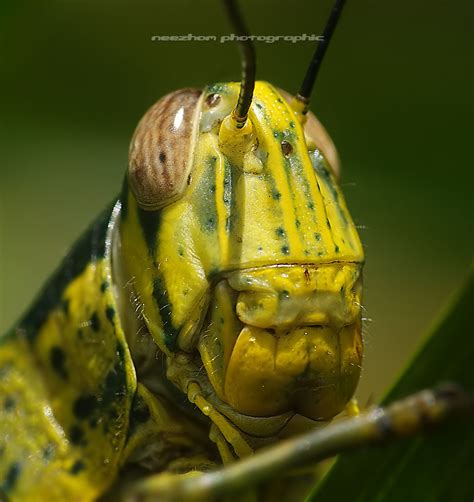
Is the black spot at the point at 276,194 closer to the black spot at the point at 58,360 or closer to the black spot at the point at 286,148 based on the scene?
the black spot at the point at 286,148

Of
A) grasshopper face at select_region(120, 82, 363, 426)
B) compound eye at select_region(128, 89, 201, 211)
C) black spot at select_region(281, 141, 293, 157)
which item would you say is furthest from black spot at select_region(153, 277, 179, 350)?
black spot at select_region(281, 141, 293, 157)

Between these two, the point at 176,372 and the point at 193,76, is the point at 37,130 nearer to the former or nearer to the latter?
the point at 193,76

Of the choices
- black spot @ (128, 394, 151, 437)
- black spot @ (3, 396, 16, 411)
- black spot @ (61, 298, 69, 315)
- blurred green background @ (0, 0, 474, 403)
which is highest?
black spot @ (61, 298, 69, 315)

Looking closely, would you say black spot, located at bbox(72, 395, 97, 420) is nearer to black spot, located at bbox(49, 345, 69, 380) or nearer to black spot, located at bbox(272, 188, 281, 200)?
black spot, located at bbox(49, 345, 69, 380)

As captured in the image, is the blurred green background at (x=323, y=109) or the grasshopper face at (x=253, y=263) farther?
the blurred green background at (x=323, y=109)

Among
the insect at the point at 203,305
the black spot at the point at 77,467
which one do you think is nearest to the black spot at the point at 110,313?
the insect at the point at 203,305
